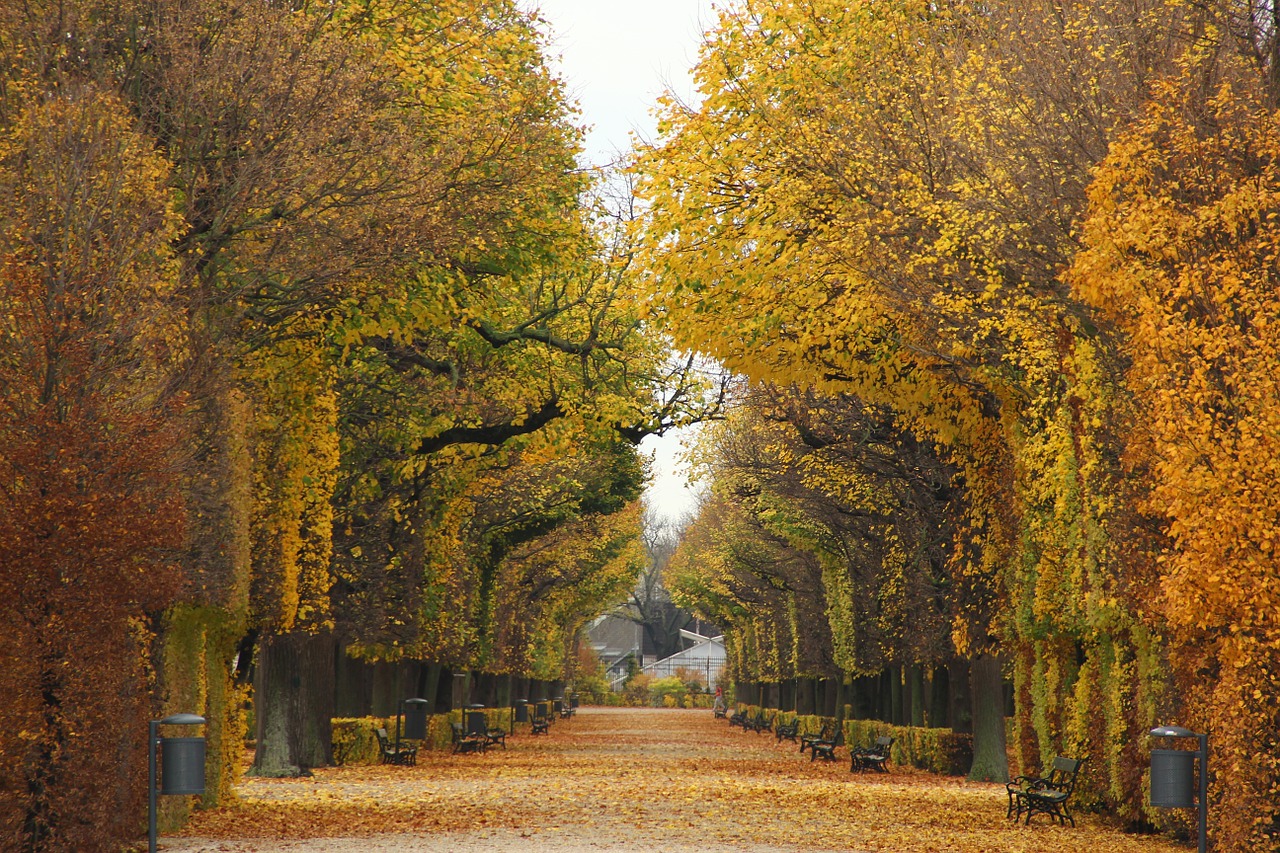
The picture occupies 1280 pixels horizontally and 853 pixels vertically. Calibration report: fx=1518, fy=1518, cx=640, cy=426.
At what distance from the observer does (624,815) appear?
64.1ft

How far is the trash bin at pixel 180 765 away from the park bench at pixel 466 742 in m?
27.8

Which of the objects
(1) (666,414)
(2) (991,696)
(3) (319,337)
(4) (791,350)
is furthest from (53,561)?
(2) (991,696)

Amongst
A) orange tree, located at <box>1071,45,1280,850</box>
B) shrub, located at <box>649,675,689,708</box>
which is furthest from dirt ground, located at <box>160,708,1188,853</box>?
shrub, located at <box>649,675,689,708</box>

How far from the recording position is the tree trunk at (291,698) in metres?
→ 26.9

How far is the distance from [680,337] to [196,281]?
21.1ft

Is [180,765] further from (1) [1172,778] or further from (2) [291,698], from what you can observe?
(2) [291,698]

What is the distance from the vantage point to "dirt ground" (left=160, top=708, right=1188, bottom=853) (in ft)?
51.9

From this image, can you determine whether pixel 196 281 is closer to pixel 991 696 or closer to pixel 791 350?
pixel 791 350

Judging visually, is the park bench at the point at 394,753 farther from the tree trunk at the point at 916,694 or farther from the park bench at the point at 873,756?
the tree trunk at the point at 916,694

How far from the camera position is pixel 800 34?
19.5 meters

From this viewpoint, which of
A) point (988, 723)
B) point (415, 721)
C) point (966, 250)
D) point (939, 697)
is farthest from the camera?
point (415, 721)

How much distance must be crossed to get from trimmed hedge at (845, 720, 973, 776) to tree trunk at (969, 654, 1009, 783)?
2255mm

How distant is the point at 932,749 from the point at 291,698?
13318 millimetres

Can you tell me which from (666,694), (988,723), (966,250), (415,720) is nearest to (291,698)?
(415,720)
